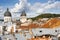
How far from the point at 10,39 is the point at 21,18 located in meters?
21.0

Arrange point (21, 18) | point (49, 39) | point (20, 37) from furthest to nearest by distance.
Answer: point (21, 18), point (20, 37), point (49, 39)

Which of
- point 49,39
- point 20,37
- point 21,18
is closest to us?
point 49,39

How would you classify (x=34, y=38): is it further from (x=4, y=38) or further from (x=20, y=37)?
(x=4, y=38)

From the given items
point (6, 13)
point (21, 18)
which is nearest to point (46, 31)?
point (6, 13)

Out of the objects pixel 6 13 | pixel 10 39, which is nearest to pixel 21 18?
pixel 6 13

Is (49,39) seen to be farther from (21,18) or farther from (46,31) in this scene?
(21,18)

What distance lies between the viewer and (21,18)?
33.2 meters

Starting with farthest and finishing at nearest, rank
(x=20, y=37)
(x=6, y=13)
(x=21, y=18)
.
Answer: (x=21, y=18), (x=6, y=13), (x=20, y=37)

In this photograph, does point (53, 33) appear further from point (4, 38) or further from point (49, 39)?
point (4, 38)

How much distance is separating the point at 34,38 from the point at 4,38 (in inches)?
63.9

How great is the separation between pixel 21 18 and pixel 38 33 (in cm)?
2128

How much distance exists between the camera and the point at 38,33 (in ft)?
39.5

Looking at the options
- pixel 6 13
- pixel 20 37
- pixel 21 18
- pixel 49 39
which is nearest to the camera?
pixel 49 39

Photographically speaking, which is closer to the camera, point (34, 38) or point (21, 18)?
point (34, 38)
